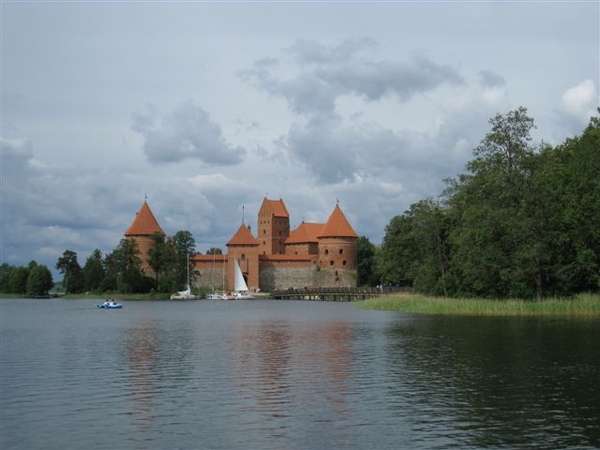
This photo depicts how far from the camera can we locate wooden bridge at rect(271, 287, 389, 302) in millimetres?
75294

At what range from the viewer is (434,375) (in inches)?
695

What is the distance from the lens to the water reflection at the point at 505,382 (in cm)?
1196

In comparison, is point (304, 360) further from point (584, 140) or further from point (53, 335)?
point (584, 140)

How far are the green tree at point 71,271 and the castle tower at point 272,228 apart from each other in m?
26.8

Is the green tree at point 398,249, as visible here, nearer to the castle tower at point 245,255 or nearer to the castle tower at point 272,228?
the castle tower at point 245,255

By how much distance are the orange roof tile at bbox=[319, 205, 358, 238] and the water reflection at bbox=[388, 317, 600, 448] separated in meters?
69.9

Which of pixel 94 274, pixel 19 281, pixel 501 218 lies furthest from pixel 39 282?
pixel 501 218

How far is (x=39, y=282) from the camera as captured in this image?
10362cm

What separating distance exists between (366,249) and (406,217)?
38.0 metres

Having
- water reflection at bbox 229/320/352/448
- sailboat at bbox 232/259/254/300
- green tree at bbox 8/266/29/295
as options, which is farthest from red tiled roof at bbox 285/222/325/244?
water reflection at bbox 229/320/352/448

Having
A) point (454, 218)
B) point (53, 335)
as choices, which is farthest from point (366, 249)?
point (53, 335)

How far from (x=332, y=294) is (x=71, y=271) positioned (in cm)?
3715

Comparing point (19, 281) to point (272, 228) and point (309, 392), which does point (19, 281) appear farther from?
point (309, 392)

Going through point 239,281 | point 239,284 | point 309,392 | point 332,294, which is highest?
point 239,281
